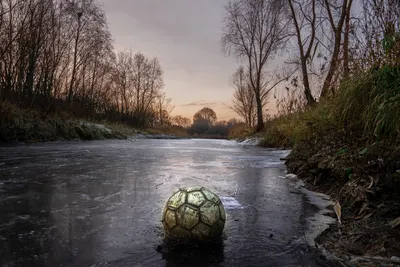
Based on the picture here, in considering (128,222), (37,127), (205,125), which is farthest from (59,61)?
(205,125)

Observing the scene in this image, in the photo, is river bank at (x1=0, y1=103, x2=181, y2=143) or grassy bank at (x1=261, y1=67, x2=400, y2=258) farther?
river bank at (x1=0, y1=103, x2=181, y2=143)

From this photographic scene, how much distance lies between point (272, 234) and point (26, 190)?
262 centimetres

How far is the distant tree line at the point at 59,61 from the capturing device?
42.8ft

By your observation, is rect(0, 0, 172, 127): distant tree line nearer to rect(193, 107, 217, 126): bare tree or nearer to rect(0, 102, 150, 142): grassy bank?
rect(0, 102, 150, 142): grassy bank

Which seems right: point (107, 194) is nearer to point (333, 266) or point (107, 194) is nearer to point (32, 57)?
point (333, 266)

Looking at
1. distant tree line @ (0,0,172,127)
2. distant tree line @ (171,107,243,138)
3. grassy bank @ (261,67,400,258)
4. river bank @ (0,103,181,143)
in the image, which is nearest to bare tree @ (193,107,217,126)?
distant tree line @ (171,107,243,138)

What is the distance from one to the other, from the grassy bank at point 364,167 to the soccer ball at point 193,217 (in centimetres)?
69

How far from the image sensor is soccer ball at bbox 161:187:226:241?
183cm

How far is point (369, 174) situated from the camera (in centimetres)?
278

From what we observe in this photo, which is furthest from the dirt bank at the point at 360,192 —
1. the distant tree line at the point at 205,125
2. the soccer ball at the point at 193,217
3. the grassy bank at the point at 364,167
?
the distant tree line at the point at 205,125

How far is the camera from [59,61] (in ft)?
56.5

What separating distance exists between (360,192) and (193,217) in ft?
5.18

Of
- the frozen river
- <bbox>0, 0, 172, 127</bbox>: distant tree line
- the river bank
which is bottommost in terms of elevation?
the frozen river

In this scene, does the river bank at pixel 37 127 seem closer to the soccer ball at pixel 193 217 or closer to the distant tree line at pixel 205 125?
the soccer ball at pixel 193 217
